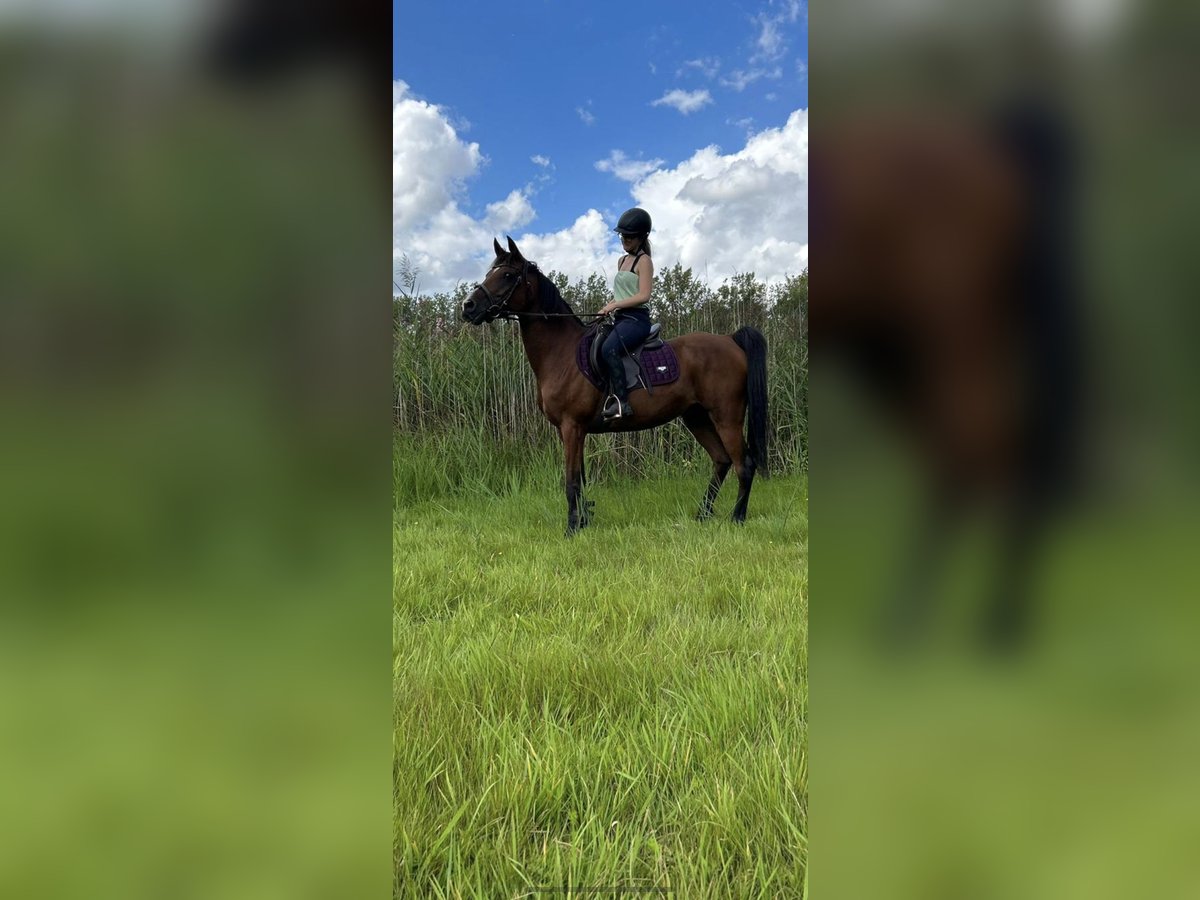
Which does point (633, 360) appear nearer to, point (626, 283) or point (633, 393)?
point (633, 393)

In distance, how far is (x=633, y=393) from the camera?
383 centimetres

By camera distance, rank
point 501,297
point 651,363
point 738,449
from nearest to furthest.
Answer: point 501,297 → point 651,363 → point 738,449

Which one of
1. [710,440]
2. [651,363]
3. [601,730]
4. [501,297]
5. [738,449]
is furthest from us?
[710,440]

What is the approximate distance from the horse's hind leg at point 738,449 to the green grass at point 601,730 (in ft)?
5.64

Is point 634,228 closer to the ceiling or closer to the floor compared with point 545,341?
closer to the ceiling

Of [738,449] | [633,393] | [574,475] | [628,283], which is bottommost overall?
[574,475]

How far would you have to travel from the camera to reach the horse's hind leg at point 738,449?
3788 millimetres

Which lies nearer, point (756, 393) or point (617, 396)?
point (617, 396)

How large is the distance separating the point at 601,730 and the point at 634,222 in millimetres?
3404
